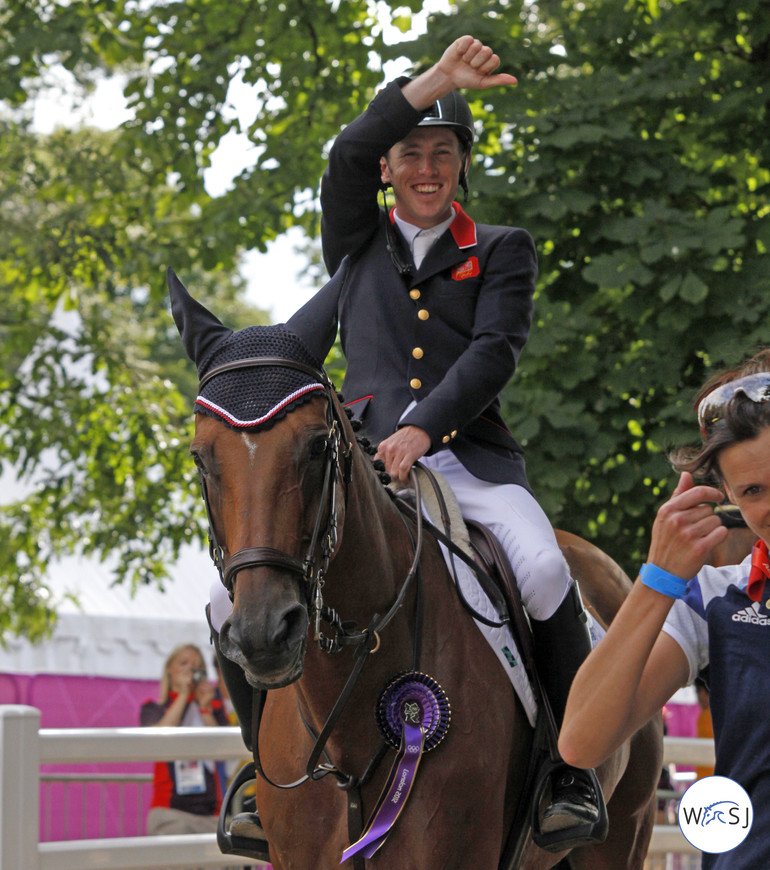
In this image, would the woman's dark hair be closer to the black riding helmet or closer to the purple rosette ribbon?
the purple rosette ribbon

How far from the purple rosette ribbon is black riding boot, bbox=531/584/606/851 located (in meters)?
0.62

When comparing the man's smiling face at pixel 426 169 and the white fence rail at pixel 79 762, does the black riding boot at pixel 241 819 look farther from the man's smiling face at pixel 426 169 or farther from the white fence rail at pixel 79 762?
the man's smiling face at pixel 426 169

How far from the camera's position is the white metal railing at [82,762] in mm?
4598

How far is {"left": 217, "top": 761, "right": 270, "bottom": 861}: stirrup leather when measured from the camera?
3.74 metres

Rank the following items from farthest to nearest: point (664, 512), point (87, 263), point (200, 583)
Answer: point (200, 583) < point (87, 263) < point (664, 512)

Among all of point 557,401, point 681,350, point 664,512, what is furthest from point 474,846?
point 681,350

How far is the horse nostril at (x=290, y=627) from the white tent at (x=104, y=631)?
1153 centimetres

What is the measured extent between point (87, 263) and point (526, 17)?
179 inches

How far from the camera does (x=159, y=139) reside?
8.94 metres

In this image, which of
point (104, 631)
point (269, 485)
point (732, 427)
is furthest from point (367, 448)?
point (104, 631)

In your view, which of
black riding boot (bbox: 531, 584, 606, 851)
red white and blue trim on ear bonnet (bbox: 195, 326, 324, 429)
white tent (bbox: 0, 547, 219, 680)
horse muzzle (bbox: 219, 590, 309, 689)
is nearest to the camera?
horse muzzle (bbox: 219, 590, 309, 689)

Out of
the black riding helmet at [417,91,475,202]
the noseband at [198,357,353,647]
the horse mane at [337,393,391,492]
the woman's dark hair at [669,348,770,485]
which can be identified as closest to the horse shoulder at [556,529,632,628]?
the horse mane at [337,393,391,492]

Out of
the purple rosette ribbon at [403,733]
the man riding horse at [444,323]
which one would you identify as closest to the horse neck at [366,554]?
the purple rosette ribbon at [403,733]

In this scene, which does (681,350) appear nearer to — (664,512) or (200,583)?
(664,512)
